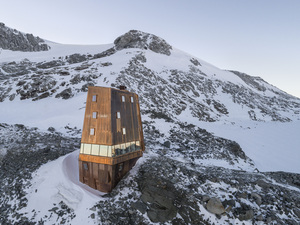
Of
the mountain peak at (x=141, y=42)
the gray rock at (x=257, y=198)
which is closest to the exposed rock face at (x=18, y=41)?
the mountain peak at (x=141, y=42)

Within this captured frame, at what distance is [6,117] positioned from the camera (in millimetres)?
31531

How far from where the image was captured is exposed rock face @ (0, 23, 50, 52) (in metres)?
88.5

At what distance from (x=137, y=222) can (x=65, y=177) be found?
7586mm

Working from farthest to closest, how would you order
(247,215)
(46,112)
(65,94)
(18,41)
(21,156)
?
(18,41) < (65,94) < (46,112) < (21,156) < (247,215)

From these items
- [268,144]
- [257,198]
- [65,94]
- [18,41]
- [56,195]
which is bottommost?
[268,144]

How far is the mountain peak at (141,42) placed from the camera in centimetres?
8888

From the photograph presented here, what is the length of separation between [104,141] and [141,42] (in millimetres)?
87494

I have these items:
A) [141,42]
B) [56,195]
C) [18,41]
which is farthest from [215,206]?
[18,41]

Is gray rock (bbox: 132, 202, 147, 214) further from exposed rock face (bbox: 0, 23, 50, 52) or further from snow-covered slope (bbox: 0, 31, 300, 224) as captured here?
exposed rock face (bbox: 0, 23, 50, 52)

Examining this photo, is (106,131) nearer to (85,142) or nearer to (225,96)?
(85,142)

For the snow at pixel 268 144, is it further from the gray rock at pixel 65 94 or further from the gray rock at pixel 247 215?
the gray rock at pixel 65 94

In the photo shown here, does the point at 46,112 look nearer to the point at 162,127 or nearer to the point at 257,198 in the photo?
the point at 162,127

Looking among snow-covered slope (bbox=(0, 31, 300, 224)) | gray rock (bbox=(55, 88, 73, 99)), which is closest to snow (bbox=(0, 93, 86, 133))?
snow-covered slope (bbox=(0, 31, 300, 224))

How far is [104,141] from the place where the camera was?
1373 cm
